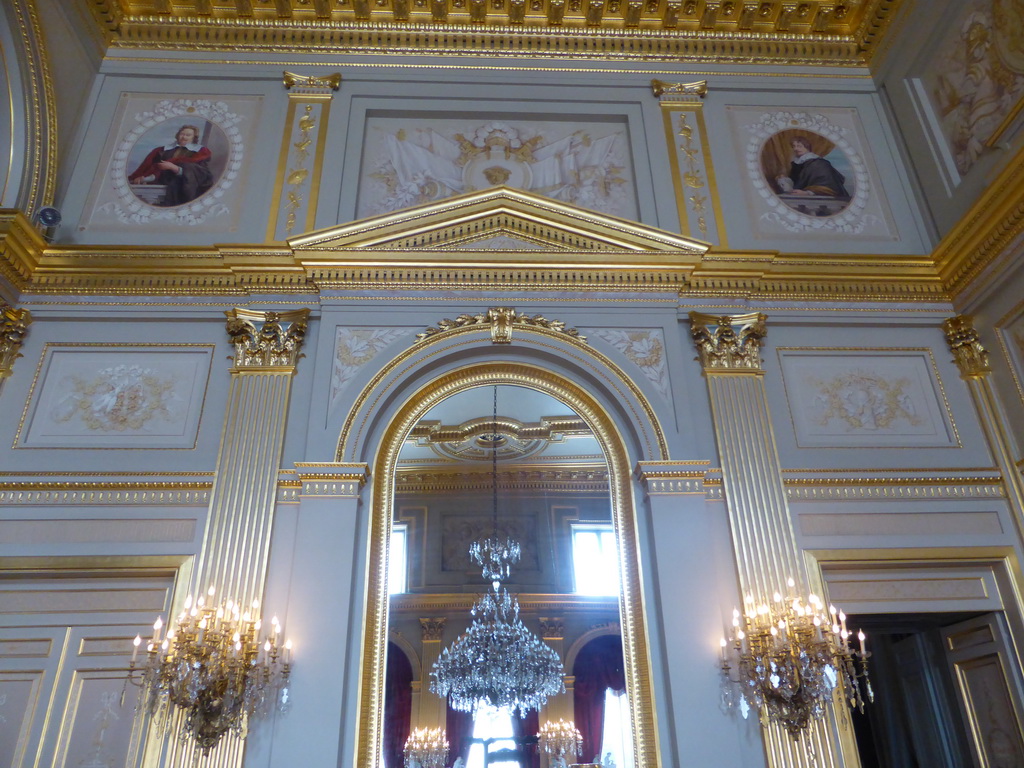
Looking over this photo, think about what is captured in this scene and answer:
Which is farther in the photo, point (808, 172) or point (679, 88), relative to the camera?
point (679, 88)

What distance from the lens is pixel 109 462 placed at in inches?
255

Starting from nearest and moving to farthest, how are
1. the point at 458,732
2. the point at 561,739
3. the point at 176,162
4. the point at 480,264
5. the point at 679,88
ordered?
1. the point at 561,739
2. the point at 458,732
3. the point at 480,264
4. the point at 176,162
5. the point at 679,88

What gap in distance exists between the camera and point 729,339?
712 cm

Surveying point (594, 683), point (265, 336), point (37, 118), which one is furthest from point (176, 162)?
point (594, 683)

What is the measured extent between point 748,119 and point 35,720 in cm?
886

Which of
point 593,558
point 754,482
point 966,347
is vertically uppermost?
point 966,347

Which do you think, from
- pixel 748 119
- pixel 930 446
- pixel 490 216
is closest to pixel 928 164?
pixel 748 119

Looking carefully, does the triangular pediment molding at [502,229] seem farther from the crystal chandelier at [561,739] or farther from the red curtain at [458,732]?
the crystal chandelier at [561,739]

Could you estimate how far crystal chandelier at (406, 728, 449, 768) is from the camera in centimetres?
647

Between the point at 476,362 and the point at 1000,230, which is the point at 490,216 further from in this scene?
the point at 1000,230

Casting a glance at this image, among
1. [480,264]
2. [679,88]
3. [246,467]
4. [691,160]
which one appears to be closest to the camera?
[246,467]

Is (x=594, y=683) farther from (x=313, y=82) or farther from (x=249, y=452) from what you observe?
(x=313, y=82)

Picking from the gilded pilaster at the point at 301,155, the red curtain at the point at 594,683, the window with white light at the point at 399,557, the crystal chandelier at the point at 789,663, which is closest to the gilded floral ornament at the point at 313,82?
the gilded pilaster at the point at 301,155

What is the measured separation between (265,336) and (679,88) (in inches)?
211
